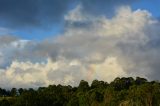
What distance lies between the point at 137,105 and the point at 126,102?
11.0 meters

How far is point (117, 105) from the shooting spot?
648ft

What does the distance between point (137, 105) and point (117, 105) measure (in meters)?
8.76

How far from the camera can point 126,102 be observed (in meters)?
190

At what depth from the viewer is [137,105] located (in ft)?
655

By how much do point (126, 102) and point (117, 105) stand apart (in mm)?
8223
